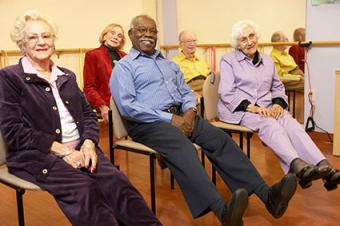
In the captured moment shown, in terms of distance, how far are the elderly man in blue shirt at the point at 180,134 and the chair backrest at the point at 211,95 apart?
6.1 inches

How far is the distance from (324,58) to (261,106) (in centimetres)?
134

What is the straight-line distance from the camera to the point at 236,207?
1.85 m

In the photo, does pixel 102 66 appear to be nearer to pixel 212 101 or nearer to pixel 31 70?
pixel 212 101

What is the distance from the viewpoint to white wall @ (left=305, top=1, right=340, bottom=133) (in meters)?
3.69

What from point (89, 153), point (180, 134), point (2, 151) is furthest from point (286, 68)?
point (2, 151)

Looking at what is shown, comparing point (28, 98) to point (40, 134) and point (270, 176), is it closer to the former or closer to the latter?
point (40, 134)

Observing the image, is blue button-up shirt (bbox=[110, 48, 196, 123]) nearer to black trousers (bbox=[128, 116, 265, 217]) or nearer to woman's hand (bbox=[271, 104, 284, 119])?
black trousers (bbox=[128, 116, 265, 217])

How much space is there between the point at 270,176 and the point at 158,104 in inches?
44.8

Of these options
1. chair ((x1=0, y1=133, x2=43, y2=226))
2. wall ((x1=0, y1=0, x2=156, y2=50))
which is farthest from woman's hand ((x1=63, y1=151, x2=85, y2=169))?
wall ((x1=0, y1=0, x2=156, y2=50))

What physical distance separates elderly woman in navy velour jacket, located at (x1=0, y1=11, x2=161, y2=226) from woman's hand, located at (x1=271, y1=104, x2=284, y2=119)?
115cm

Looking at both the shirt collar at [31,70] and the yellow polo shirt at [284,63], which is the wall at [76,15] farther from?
the shirt collar at [31,70]

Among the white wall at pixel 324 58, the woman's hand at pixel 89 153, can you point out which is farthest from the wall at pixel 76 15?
the woman's hand at pixel 89 153

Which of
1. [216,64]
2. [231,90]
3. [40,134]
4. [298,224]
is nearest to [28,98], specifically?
[40,134]

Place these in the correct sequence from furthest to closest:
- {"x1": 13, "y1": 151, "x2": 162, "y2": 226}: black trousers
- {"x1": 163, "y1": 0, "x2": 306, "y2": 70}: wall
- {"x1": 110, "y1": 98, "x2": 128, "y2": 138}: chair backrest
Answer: {"x1": 163, "y1": 0, "x2": 306, "y2": 70}: wall < {"x1": 110, "y1": 98, "x2": 128, "y2": 138}: chair backrest < {"x1": 13, "y1": 151, "x2": 162, "y2": 226}: black trousers
